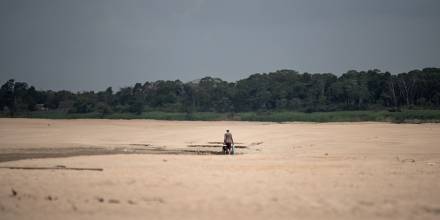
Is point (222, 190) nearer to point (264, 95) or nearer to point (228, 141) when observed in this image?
point (228, 141)

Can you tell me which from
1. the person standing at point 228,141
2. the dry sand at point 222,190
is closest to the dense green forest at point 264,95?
the person standing at point 228,141

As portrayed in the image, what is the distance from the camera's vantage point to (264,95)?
292 feet


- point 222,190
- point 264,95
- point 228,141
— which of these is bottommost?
point 222,190

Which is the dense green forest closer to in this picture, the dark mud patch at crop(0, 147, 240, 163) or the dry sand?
the dark mud patch at crop(0, 147, 240, 163)

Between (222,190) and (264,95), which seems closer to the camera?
(222,190)

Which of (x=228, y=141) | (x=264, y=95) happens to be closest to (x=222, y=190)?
(x=228, y=141)

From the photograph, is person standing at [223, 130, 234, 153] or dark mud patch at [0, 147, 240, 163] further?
person standing at [223, 130, 234, 153]

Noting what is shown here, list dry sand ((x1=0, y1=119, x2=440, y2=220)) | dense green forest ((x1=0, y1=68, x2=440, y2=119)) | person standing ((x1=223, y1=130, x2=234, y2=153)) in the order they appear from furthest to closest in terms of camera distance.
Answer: dense green forest ((x1=0, y1=68, x2=440, y2=119))
person standing ((x1=223, y1=130, x2=234, y2=153))
dry sand ((x1=0, y1=119, x2=440, y2=220))

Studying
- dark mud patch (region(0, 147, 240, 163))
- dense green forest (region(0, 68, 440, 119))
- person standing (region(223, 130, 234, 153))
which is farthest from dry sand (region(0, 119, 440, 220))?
dense green forest (region(0, 68, 440, 119))

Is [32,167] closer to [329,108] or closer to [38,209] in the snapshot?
[38,209]

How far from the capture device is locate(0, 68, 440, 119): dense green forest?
74.8 meters

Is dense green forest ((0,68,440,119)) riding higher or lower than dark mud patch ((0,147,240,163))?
higher

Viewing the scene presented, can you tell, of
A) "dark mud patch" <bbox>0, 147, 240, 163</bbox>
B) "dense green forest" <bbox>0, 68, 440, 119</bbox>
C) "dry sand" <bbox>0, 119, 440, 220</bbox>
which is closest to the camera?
"dry sand" <bbox>0, 119, 440, 220</bbox>

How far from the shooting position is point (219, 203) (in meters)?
8.72
